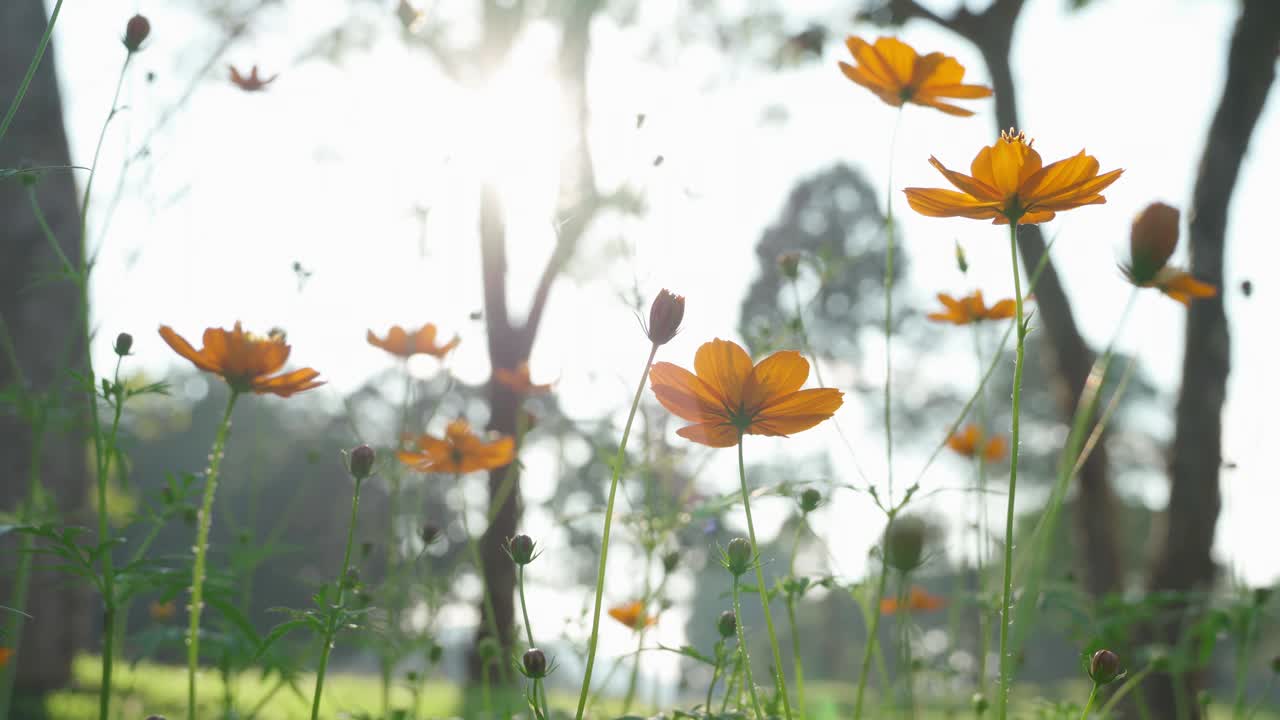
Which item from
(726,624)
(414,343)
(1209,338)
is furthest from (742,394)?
(1209,338)

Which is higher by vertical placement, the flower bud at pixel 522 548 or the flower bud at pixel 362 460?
the flower bud at pixel 362 460

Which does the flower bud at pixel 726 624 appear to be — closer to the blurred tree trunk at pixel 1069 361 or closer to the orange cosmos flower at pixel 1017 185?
the orange cosmos flower at pixel 1017 185

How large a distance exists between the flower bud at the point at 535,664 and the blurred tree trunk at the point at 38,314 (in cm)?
398

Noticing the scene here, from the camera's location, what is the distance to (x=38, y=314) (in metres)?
4.66

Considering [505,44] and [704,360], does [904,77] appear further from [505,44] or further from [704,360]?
[505,44]

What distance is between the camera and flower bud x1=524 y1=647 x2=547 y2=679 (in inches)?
42.5

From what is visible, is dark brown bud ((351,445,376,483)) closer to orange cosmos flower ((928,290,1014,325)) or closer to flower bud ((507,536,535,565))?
flower bud ((507,536,535,565))

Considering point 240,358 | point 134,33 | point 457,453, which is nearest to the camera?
point 240,358

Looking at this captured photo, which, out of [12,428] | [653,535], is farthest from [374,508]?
[653,535]

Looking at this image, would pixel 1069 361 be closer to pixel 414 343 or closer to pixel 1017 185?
pixel 414 343

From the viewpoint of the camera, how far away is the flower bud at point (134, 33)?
1.63 metres

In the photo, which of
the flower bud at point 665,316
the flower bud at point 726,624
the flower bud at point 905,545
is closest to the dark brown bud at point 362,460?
the flower bud at point 665,316

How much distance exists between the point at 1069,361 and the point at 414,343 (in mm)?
3841

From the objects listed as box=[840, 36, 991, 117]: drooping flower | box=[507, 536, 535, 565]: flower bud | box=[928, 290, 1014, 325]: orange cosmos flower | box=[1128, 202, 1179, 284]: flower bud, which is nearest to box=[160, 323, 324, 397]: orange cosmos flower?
box=[507, 536, 535, 565]: flower bud
